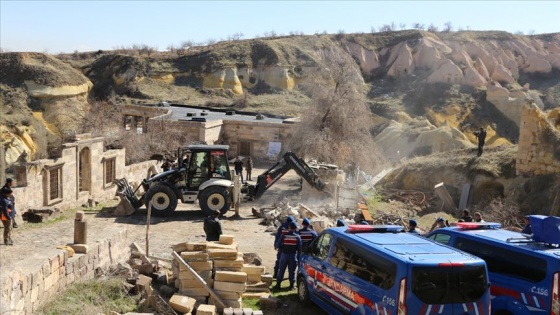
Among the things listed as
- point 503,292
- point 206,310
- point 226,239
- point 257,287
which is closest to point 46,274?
point 206,310

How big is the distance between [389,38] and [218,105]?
37.7 m

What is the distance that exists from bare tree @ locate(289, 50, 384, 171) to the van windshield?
1851 cm

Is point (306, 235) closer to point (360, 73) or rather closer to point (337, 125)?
point (337, 125)

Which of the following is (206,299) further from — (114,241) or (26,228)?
(26,228)

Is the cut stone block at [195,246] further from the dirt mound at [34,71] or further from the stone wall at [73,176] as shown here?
the dirt mound at [34,71]

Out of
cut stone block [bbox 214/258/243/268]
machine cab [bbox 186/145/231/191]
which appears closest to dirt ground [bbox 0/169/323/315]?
machine cab [bbox 186/145/231/191]

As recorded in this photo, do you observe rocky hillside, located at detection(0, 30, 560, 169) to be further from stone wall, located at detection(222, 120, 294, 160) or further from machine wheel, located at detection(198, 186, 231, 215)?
machine wheel, located at detection(198, 186, 231, 215)

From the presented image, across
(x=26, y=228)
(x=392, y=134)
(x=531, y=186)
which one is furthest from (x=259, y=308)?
(x=392, y=134)

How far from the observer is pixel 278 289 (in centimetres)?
1087

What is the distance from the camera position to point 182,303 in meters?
8.60

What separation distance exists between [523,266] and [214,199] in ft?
36.9

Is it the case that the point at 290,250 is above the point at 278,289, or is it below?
above

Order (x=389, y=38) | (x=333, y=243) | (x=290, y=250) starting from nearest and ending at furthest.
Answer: (x=333, y=243) < (x=290, y=250) < (x=389, y=38)

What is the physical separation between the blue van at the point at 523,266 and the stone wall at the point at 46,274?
21.9ft
